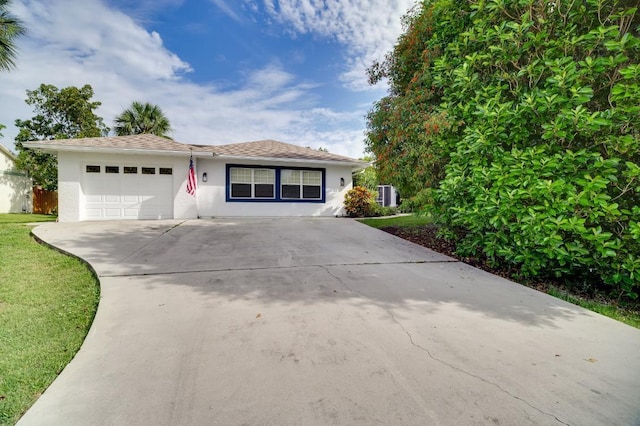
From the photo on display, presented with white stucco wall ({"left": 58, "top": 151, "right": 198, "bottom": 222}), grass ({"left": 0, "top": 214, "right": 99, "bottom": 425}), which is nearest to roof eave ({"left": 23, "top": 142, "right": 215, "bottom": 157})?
white stucco wall ({"left": 58, "top": 151, "right": 198, "bottom": 222})

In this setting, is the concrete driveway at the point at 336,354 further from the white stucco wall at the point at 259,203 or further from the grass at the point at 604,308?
the white stucco wall at the point at 259,203

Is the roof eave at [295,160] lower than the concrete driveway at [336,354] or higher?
higher

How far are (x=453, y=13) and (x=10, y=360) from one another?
7910 mm

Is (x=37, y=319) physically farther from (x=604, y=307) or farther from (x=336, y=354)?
(x=604, y=307)

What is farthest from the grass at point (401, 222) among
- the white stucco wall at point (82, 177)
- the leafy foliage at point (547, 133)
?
the white stucco wall at point (82, 177)

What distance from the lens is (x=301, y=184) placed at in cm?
1309

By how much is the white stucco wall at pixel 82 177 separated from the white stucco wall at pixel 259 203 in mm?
658

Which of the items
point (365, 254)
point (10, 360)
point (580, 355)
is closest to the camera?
point (10, 360)

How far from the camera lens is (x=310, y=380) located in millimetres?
1956

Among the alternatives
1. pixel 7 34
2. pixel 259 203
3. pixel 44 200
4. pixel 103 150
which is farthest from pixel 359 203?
pixel 44 200

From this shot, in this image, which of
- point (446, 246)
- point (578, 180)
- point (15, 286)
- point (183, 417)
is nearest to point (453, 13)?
point (578, 180)

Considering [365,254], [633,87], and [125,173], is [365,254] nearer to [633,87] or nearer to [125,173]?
[633,87]

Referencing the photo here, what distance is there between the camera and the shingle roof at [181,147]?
971 centimetres

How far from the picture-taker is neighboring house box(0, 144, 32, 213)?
15.8 metres
